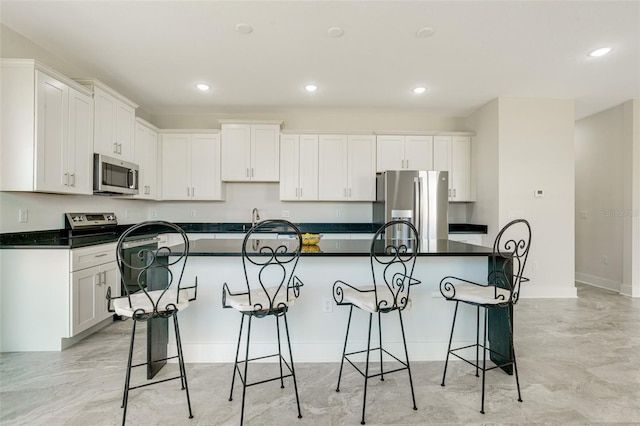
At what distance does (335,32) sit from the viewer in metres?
2.61

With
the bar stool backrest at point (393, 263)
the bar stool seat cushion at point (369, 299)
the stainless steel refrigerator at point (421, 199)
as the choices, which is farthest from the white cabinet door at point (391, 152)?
the bar stool seat cushion at point (369, 299)

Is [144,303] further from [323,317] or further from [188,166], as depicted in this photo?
[188,166]

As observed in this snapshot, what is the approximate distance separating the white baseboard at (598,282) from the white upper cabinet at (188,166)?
5.94 meters

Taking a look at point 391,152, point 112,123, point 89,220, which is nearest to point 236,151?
point 112,123

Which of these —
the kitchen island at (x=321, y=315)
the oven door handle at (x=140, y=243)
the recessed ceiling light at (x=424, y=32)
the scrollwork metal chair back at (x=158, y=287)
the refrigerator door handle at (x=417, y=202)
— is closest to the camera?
the scrollwork metal chair back at (x=158, y=287)

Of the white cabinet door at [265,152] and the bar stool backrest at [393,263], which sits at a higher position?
the white cabinet door at [265,152]

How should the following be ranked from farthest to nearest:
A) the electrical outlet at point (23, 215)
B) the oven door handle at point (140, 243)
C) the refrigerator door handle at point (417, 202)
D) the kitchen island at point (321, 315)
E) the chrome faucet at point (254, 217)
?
1. the refrigerator door handle at point (417, 202)
2. the chrome faucet at point (254, 217)
3. the oven door handle at point (140, 243)
4. the electrical outlet at point (23, 215)
5. the kitchen island at point (321, 315)

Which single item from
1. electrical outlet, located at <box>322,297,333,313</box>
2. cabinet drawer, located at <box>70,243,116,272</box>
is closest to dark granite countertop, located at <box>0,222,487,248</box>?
cabinet drawer, located at <box>70,243,116,272</box>

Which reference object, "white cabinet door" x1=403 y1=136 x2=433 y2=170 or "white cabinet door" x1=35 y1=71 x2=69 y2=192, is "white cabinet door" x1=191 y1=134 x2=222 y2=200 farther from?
"white cabinet door" x1=403 y1=136 x2=433 y2=170

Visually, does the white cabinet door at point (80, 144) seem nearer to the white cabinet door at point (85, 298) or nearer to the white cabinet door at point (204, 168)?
the white cabinet door at point (85, 298)

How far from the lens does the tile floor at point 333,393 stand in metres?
1.72

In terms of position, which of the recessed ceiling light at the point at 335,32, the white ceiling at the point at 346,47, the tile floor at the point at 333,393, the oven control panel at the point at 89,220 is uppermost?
the white ceiling at the point at 346,47

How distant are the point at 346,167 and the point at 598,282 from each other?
4.30m

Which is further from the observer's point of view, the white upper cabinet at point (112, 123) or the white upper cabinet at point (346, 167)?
the white upper cabinet at point (346, 167)
